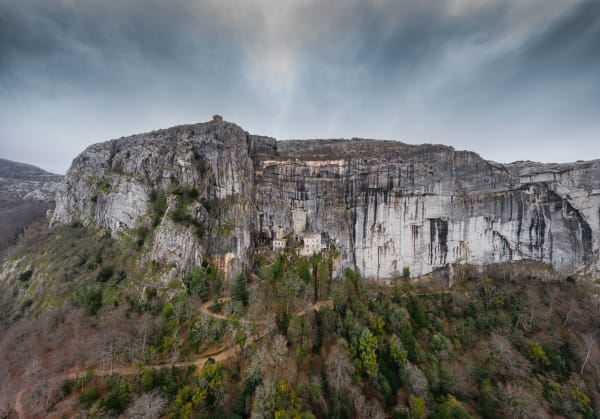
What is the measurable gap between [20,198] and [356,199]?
110618mm

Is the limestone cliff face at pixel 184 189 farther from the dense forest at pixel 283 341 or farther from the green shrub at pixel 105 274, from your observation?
the green shrub at pixel 105 274

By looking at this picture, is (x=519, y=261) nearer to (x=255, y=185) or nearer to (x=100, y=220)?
(x=255, y=185)

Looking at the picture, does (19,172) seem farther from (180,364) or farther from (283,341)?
(283,341)

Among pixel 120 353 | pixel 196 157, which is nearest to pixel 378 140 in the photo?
pixel 196 157

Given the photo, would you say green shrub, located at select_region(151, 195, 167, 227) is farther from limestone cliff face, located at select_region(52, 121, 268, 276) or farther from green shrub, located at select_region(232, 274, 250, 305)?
green shrub, located at select_region(232, 274, 250, 305)

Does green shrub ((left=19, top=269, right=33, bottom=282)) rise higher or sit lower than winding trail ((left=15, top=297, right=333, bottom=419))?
higher

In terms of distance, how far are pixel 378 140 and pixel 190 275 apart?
39942 millimetres

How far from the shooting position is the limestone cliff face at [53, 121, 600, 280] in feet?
95.9

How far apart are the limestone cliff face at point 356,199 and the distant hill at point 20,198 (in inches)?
755

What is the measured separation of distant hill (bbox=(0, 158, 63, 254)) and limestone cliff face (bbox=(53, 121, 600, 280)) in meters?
19.2

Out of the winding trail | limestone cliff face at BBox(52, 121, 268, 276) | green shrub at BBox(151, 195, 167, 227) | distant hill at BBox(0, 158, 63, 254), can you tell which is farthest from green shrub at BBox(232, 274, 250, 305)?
distant hill at BBox(0, 158, 63, 254)

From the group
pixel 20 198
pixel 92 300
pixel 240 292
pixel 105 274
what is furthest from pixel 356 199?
pixel 20 198

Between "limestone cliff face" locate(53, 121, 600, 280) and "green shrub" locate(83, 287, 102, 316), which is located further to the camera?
"limestone cliff face" locate(53, 121, 600, 280)

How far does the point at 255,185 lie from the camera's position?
35219mm
